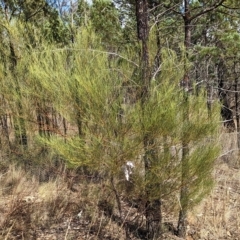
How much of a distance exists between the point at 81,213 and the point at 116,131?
198cm

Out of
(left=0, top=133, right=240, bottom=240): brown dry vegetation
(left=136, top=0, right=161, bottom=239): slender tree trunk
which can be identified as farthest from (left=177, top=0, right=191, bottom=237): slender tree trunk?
(left=136, top=0, right=161, bottom=239): slender tree trunk

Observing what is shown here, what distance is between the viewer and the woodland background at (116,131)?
9.28 feet

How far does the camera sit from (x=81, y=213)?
4.25 metres

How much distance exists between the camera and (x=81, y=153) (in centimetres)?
284

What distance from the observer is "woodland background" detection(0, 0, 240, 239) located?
283 cm

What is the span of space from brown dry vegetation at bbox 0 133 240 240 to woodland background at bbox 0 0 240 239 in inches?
0.7

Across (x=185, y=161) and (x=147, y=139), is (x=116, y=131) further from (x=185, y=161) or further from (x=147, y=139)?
(x=185, y=161)

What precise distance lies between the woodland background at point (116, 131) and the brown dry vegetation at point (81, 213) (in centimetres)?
2

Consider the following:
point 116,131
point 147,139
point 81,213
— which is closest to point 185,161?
point 147,139

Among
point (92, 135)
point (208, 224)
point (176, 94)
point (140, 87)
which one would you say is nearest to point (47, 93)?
point (92, 135)

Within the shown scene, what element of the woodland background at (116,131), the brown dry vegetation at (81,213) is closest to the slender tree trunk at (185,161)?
the woodland background at (116,131)

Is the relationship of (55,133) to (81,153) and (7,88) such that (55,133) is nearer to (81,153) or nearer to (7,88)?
(81,153)

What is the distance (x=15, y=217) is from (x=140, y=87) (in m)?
2.54

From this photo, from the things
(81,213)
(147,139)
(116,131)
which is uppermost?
(116,131)
